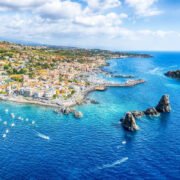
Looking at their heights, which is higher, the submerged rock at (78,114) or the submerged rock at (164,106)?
the submerged rock at (164,106)

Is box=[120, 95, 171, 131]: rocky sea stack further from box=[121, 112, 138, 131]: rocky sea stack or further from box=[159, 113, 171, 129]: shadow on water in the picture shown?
box=[159, 113, 171, 129]: shadow on water

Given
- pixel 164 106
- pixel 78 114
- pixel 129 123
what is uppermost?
pixel 164 106

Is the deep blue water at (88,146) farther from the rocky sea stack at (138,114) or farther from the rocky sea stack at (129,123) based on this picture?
the rocky sea stack at (138,114)

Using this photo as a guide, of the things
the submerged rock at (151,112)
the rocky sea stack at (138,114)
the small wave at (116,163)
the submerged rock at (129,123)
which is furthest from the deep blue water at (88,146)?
the submerged rock at (151,112)

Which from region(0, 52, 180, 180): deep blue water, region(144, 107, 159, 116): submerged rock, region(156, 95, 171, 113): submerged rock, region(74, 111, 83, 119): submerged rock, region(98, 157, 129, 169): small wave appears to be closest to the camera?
region(0, 52, 180, 180): deep blue water

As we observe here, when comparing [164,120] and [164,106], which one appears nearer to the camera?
[164,120]

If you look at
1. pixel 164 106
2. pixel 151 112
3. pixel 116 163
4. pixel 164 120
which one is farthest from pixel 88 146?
pixel 164 106

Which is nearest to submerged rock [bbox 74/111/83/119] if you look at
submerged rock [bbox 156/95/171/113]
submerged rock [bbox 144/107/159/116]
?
submerged rock [bbox 144/107/159/116]

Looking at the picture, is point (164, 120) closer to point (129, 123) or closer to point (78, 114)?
point (129, 123)
